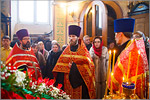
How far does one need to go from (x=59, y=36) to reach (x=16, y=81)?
183 inches

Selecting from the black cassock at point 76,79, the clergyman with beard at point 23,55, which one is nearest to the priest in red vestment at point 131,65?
the black cassock at point 76,79

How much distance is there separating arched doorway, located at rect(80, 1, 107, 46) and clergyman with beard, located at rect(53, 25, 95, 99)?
145 cm

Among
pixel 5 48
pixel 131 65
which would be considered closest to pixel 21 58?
pixel 5 48

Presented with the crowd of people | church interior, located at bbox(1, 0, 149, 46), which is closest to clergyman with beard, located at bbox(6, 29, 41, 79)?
the crowd of people

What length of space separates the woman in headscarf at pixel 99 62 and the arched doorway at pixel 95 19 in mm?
598

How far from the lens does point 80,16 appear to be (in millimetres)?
4957

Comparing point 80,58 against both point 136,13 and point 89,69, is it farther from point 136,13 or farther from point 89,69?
point 136,13

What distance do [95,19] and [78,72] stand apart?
2.28 metres

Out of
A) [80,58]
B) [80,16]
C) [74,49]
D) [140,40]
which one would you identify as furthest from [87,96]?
[80,16]

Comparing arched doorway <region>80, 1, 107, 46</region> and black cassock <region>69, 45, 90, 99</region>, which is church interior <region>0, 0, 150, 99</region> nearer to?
arched doorway <region>80, 1, 107, 46</region>

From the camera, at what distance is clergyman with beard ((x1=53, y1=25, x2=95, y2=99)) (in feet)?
7.70

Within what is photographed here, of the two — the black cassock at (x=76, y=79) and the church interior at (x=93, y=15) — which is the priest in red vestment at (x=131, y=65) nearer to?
the black cassock at (x=76, y=79)

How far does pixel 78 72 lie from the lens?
93.0 inches

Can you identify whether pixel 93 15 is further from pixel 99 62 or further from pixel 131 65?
pixel 131 65
